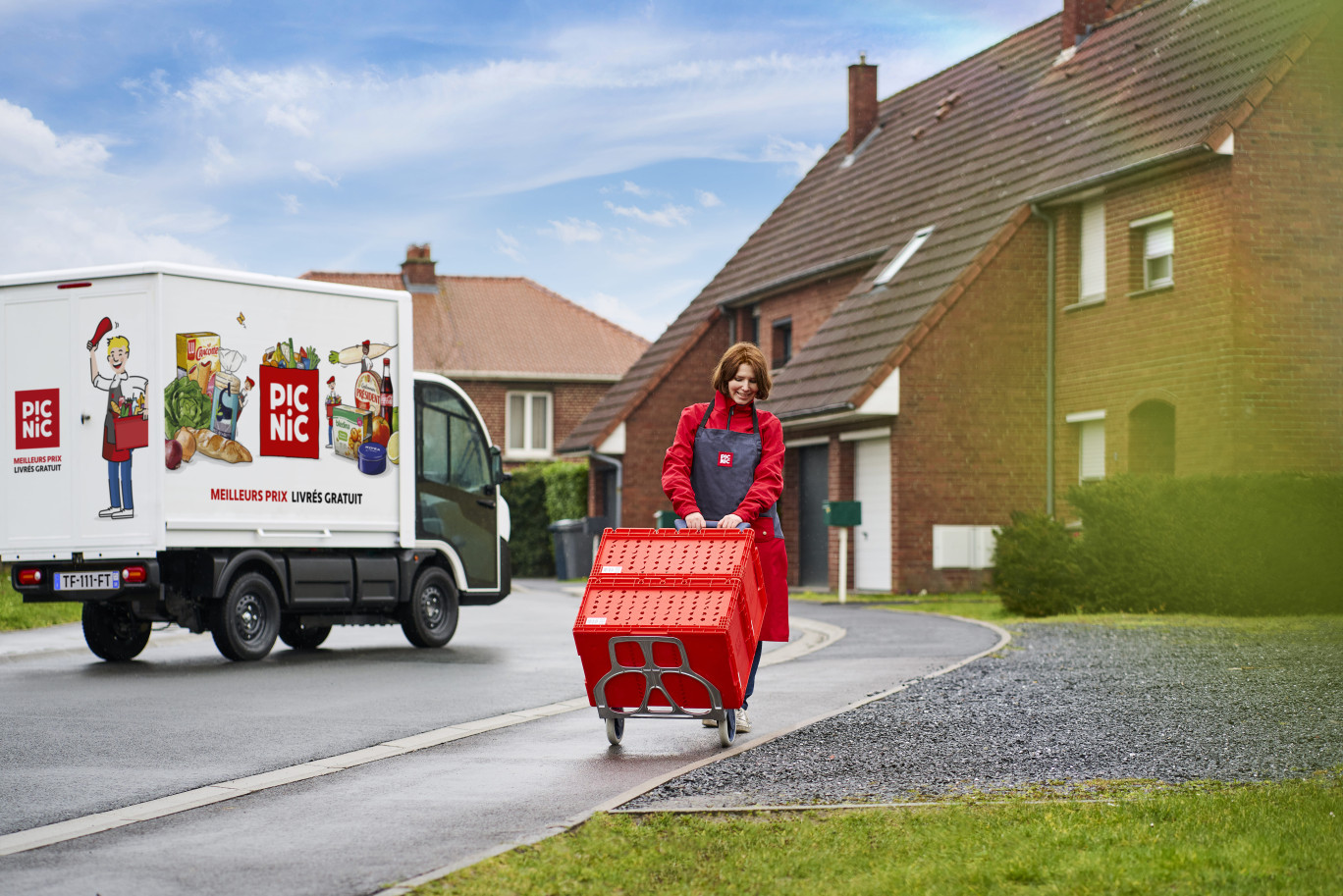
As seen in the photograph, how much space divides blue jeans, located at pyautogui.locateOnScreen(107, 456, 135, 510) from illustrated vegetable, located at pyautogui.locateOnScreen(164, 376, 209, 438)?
47cm

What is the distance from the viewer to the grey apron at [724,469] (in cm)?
823

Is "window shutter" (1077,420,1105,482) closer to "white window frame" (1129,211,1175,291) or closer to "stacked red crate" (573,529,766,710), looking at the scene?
"white window frame" (1129,211,1175,291)

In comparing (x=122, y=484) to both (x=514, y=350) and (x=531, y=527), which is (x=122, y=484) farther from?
(x=514, y=350)

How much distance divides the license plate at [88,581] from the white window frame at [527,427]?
33232mm

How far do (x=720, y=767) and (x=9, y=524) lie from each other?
8630mm

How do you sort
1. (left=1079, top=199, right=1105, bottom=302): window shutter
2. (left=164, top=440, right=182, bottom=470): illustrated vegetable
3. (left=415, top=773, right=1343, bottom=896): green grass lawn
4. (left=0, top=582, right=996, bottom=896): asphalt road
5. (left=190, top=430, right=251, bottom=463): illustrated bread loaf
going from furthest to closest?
(left=1079, top=199, right=1105, bottom=302): window shutter → (left=190, top=430, right=251, bottom=463): illustrated bread loaf → (left=164, top=440, right=182, bottom=470): illustrated vegetable → (left=0, top=582, right=996, bottom=896): asphalt road → (left=415, top=773, right=1343, bottom=896): green grass lawn

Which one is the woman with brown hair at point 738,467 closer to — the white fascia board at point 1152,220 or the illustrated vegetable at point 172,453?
the illustrated vegetable at point 172,453

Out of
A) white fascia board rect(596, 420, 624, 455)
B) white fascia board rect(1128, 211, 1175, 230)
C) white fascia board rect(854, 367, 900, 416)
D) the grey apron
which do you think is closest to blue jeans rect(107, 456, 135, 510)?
the grey apron

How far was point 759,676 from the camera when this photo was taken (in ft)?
39.4

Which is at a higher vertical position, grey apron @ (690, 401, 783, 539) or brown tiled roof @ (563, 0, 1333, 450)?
brown tiled roof @ (563, 0, 1333, 450)

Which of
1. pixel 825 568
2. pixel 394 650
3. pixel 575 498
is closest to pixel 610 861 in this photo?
pixel 394 650

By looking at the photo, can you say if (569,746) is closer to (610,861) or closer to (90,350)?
(610,861)

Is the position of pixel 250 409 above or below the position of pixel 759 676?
above

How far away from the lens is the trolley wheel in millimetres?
7928
